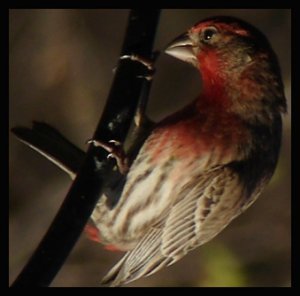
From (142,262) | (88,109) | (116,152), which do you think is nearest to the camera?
(116,152)

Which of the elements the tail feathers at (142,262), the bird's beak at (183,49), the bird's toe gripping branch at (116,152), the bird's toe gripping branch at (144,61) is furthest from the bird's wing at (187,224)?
the bird's toe gripping branch at (144,61)

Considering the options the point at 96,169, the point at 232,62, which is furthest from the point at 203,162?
the point at 96,169

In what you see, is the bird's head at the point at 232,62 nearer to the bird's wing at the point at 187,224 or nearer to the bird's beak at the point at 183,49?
the bird's beak at the point at 183,49

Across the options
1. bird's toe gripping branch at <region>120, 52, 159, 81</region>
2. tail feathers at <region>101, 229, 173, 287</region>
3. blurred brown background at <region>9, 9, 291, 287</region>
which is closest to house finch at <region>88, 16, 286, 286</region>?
tail feathers at <region>101, 229, 173, 287</region>

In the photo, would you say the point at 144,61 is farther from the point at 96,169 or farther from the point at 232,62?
the point at 232,62

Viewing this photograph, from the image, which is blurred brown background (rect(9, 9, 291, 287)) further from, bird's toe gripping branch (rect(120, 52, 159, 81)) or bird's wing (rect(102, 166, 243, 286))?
bird's toe gripping branch (rect(120, 52, 159, 81))
